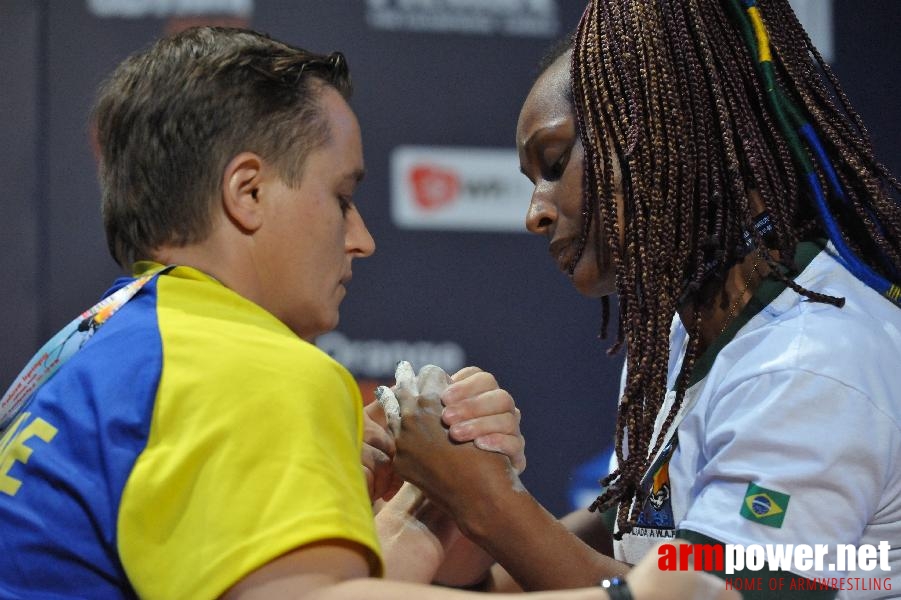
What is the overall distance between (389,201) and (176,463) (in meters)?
1.66

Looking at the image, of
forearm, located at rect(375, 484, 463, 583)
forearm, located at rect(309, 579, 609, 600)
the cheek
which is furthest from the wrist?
the cheek

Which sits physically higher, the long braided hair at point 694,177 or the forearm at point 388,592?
the long braided hair at point 694,177

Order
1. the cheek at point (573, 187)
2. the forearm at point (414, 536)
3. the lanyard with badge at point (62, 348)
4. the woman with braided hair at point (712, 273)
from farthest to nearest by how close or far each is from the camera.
Result: the cheek at point (573, 187) < the forearm at point (414, 536) < the woman with braided hair at point (712, 273) < the lanyard with badge at point (62, 348)

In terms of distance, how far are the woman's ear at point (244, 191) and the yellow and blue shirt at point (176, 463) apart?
13 cm

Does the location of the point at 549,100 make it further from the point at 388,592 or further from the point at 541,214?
the point at 388,592

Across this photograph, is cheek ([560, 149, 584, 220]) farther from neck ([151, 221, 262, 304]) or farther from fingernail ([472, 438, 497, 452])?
neck ([151, 221, 262, 304])

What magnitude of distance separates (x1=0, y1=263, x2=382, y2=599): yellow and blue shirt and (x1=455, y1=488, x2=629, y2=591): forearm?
0.37 meters

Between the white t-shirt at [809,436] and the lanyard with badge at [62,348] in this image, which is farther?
the white t-shirt at [809,436]

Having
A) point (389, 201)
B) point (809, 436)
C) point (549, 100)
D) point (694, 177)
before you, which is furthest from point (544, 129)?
point (389, 201)

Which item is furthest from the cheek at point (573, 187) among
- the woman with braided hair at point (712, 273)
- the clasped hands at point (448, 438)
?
the clasped hands at point (448, 438)

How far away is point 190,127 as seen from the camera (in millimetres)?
994

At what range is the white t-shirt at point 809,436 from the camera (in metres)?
1.09

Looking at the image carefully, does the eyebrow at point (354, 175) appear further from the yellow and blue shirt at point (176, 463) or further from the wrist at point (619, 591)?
the wrist at point (619, 591)

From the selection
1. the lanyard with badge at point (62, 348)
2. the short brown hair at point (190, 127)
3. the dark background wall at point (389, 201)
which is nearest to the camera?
Answer: the lanyard with badge at point (62, 348)
